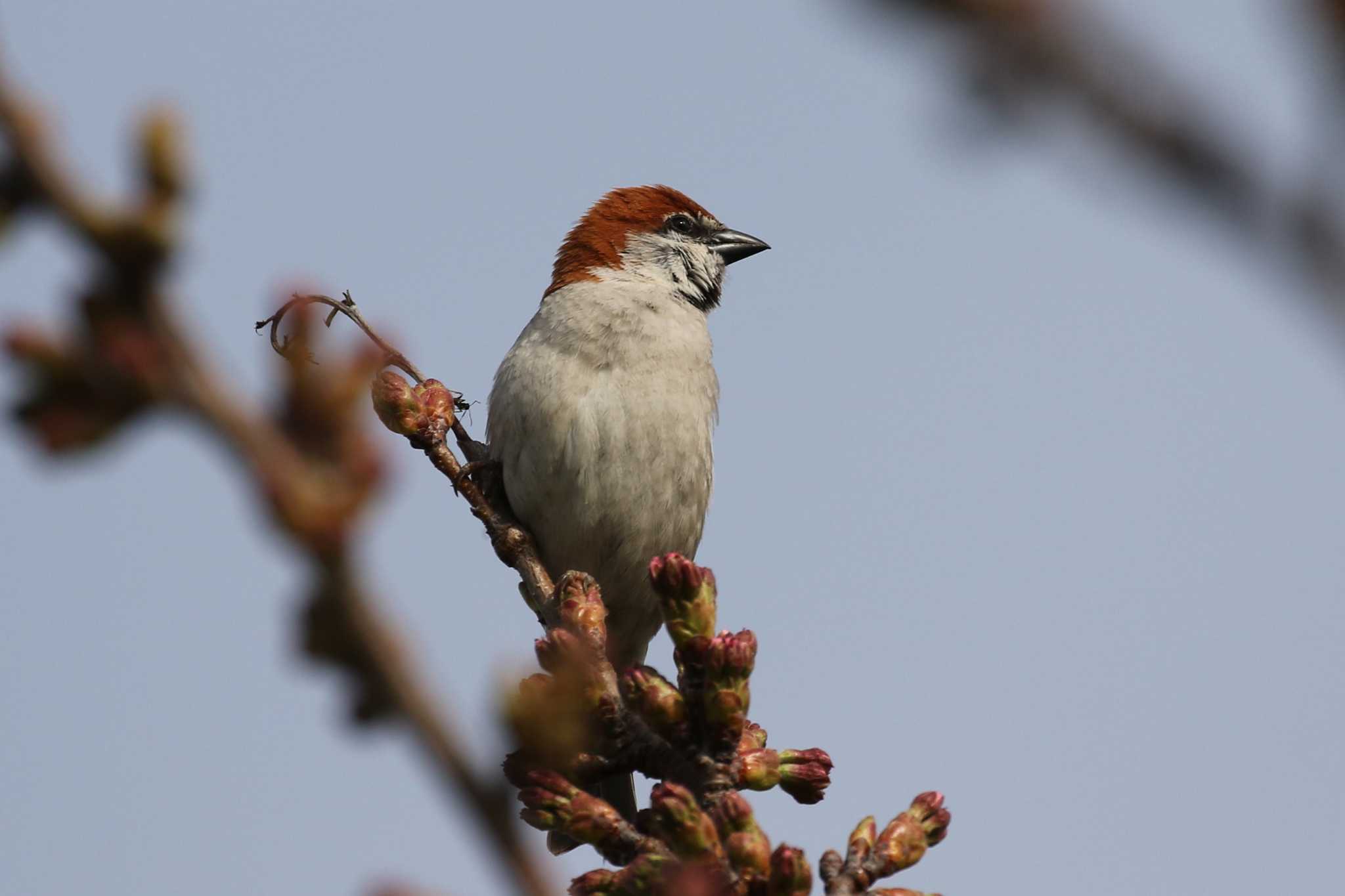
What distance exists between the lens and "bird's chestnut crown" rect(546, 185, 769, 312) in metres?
7.04

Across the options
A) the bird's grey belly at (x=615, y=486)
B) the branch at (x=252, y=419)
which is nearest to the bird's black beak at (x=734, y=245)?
the bird's grey belly at (x=615, y=486)

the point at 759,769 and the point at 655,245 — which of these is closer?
the point at 759,769

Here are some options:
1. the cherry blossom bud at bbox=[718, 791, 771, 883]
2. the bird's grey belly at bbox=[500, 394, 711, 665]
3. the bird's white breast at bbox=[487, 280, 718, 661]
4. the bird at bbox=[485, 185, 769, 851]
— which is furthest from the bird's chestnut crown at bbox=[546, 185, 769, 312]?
the cherry blossom bud at bbox=[718, 791, 771, 883]

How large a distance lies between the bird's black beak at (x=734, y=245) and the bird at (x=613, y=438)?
99 cm

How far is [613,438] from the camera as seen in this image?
6.00m

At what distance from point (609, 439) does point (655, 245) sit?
1.65 metres

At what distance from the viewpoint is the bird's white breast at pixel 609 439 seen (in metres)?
5.93

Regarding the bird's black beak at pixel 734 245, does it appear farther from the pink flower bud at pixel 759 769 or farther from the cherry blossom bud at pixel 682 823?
the cherry blossom bud at pixel 682 823

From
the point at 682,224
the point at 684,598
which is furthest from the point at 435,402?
the point at 682,224

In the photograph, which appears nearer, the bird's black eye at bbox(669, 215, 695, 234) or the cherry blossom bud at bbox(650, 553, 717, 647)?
the cherry blossom bud at bbox(650, 553, 717, 647)

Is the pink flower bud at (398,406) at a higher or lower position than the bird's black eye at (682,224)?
lower

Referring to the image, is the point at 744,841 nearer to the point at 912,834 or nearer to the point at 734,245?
the point at 912,834

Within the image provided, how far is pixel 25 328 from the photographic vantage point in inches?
42.5

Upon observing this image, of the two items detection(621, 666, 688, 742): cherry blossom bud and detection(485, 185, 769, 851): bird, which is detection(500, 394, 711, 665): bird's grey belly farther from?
detection(621, 666, 688, 742): cherry blossom bud
